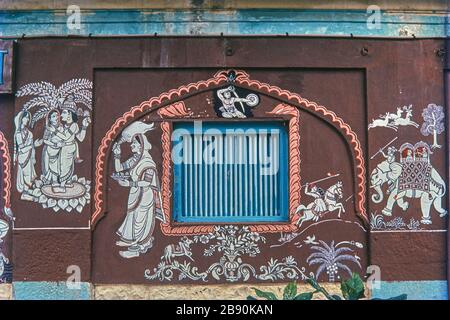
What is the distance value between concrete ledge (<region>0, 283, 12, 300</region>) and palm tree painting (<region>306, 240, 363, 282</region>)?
3572 mm

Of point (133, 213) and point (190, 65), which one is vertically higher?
point (190, 65)

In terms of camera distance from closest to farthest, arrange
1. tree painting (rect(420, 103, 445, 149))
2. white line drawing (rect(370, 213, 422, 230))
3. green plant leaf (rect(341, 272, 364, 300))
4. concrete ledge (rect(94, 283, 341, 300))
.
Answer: green plant leaf (rect(341, 272, 364, 300)) → concrete ledge (rect(94, 283, 341, 300)) → white line drawing (rect(370, 213, 422, 230)) → tree painting (rect(420, 103, 445, 149))

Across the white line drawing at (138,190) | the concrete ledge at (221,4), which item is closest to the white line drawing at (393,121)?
the concrete ledge at (221,4)

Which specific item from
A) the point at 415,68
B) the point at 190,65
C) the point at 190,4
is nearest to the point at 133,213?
the point at 190,65

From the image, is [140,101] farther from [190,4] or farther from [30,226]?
[30,226]

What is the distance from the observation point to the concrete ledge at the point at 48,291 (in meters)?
7.88

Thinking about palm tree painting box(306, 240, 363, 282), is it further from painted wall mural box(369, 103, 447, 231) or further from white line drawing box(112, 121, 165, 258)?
white line drawing box(112, 121, 165, 258)

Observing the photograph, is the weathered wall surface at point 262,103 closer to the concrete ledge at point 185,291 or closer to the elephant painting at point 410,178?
the elephant painting at point 410,178

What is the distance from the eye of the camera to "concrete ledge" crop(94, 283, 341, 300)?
7.86 m

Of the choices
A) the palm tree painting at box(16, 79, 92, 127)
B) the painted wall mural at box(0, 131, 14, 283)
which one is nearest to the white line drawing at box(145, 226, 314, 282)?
the painted wall mural at box(0, 131, 14, 283)

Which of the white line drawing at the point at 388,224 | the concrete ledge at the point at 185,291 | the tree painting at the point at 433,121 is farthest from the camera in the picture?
the tree painting at the point at 433,121

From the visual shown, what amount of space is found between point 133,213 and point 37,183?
3.96ft

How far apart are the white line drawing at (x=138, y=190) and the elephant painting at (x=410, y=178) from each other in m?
2.64

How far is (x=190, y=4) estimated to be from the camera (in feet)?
26.4
